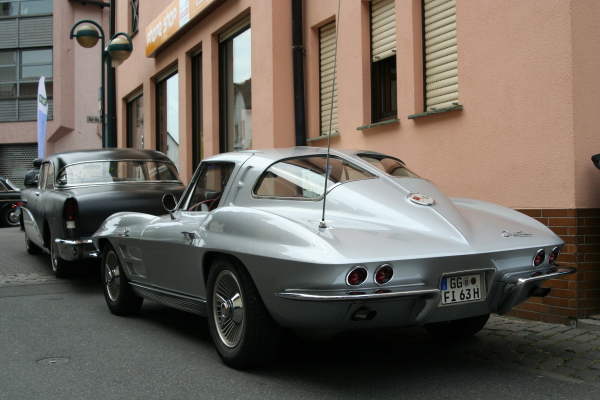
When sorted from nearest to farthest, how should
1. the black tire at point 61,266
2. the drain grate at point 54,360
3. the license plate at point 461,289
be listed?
the license plate at point 461,289 < the drain grate at point 54,360 < the black tire at point 61,266

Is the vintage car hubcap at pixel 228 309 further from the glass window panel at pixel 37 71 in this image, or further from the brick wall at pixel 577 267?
the glass window panel at pixel 37 71

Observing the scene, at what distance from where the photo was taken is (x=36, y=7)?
31.7 metres

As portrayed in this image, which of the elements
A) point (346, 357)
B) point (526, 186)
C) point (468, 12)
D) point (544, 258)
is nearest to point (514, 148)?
point (526, 186)

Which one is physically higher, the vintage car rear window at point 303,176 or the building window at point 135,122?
the building window at point 135,122

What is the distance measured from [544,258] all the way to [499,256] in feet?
1.46

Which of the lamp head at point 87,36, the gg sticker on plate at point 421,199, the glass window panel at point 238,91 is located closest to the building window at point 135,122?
the lamp head at point 87,36

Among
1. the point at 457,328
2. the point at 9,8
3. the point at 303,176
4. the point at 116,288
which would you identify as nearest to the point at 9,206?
the point at 116,288

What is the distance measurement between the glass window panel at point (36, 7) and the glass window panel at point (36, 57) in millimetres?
1803

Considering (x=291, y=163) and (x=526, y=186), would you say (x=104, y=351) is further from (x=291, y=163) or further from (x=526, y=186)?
(x=526, y=186)

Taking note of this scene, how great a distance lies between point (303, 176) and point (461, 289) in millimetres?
1340

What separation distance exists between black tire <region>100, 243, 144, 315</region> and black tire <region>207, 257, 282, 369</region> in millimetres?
1926

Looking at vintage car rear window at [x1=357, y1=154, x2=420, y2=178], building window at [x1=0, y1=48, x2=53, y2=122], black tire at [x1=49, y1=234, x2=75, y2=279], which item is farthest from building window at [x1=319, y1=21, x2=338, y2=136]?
building window at [x1=0, y1=48, x2=53, y2=122]

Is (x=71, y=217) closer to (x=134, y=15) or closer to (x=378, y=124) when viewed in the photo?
(x=378, y=124)

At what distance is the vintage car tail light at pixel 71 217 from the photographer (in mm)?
7828
